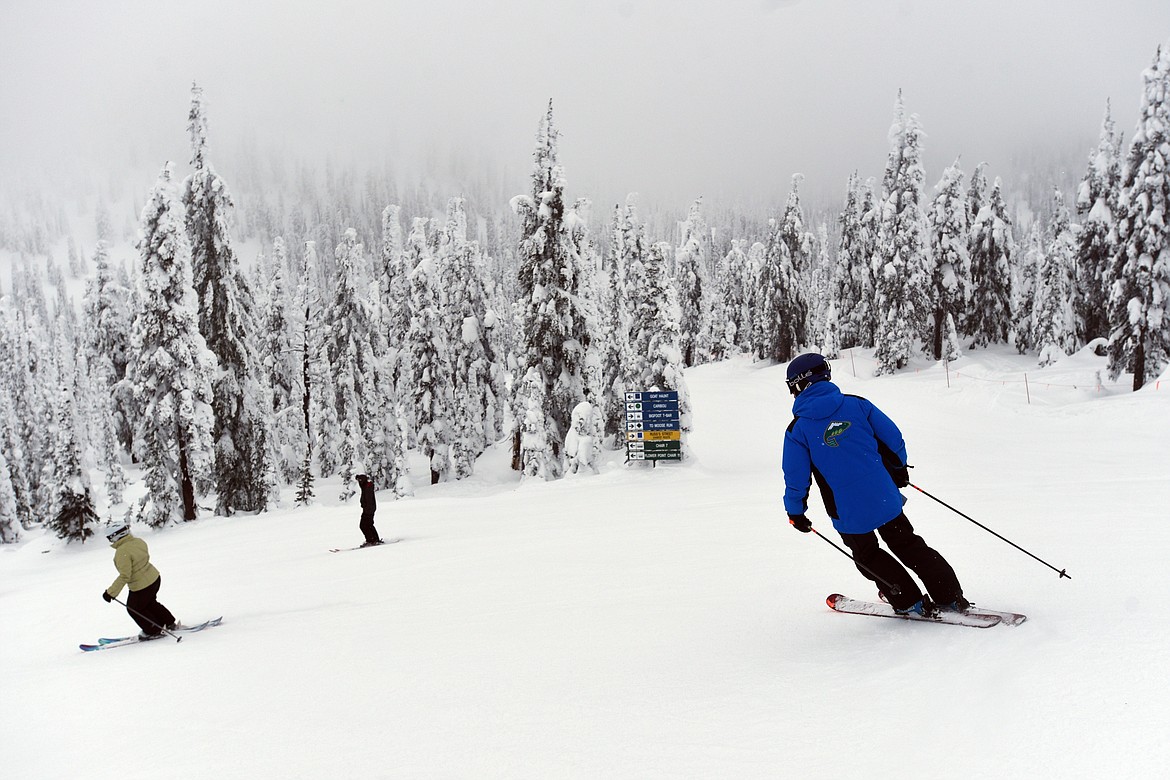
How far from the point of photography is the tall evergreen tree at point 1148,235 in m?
26.1

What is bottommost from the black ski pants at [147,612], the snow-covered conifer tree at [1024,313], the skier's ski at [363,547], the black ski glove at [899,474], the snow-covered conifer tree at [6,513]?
the snow-covered conifer tree at [6,513]

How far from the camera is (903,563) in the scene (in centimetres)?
483

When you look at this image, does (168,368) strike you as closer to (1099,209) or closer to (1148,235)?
(1148,235)

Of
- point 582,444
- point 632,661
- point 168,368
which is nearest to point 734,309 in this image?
point 582,444

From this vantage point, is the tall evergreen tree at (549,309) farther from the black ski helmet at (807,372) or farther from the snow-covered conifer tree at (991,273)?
the snow-covered conifer tree at (991,273)

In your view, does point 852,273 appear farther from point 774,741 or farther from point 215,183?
point 774,741

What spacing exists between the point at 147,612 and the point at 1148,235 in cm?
3471

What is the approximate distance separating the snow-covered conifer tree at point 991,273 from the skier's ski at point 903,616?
146ft

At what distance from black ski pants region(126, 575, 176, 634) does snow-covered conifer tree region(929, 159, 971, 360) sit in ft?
138

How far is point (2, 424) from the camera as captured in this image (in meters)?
48.4

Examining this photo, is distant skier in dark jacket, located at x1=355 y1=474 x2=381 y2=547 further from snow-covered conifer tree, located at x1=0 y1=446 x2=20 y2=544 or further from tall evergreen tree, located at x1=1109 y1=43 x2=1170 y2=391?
snow-covered conifer tree, located at x1=0 y1=446 x2=20 y2=544

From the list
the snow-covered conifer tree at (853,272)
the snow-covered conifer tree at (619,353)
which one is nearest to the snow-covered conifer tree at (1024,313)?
the snow-covered conifer tree at (853,272)

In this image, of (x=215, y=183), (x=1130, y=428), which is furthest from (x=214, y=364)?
(x=1130, y=428)

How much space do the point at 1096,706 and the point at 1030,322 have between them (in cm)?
4831
